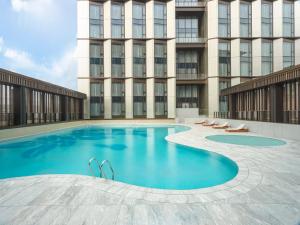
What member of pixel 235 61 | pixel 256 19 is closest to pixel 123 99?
pixel 235 61

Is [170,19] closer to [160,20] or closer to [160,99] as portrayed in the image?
[160,20]

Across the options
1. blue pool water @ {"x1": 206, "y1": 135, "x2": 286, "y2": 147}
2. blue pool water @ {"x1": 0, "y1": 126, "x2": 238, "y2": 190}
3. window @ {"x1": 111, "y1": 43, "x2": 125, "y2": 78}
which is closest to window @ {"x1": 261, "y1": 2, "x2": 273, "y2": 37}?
window @ {"x1": 111, "y1": 43, "x2": 125, "y2": 78}

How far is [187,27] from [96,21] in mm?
15549

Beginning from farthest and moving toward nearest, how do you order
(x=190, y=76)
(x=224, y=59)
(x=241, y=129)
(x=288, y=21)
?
(x=190, y=76) < (x=224, y=59) < (x=288, y=21) < (x=241, y=129)

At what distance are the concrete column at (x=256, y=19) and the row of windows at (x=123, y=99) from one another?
16111 mm

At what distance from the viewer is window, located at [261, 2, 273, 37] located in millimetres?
26406

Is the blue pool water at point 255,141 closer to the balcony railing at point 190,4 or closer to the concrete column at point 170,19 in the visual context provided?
the concrete column at point 170,19

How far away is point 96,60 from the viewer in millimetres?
26922

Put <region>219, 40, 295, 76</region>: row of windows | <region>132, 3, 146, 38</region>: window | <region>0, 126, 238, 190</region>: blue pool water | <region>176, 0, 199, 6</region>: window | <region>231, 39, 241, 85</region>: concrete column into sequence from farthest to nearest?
<region>176, 0, 199, 6</region>: window → <region>132, 3, 146, 38</region>: window → <region>219, 40, 295, 76</region>: row of windows → <region>231, 39, 241, 85</region>: concrete column → <region>0, 126, 238, 190</region>: blue pool water

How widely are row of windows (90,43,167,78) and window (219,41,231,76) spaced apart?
339 inches

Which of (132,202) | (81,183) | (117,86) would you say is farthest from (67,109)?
(132,202)

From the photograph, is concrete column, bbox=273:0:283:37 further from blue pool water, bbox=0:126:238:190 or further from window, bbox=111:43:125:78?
blue pool water, bbox=0:126:238:190

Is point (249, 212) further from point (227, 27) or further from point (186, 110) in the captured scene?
→ point (227, 27)

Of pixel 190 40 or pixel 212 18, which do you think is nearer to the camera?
pixel 212 18
